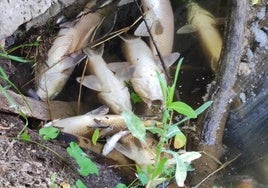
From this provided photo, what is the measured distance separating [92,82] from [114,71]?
160 millimetres

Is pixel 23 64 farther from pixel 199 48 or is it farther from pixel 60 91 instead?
pixel 199 48

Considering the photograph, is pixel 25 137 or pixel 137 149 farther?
pixel 137 149

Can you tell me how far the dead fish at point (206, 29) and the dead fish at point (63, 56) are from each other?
67 centimetres

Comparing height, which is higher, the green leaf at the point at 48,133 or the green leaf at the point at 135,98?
the green leaf at the point at 48,133

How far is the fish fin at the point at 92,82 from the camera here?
3.36m

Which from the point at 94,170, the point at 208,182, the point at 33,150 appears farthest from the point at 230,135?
the point at 33,150

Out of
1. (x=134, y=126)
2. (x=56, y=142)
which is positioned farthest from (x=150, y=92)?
(x=134, y=126)

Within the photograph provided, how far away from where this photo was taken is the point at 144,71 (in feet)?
11.2

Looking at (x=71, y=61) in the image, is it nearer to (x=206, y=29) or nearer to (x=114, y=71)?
(x=114, y=71)

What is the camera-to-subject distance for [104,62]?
346 cm

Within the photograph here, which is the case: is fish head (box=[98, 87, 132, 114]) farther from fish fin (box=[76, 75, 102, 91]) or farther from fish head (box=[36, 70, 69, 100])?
fish head (box=[36, 70, 69, 100])

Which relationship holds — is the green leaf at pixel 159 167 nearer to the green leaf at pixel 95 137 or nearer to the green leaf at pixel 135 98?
the green leaf at pixel 95 137

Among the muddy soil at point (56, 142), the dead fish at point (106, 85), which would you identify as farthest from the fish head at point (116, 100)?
the muddy soil at point (56, 142)

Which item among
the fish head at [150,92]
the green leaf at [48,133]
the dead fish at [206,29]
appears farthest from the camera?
the dead fish at [206,29]
